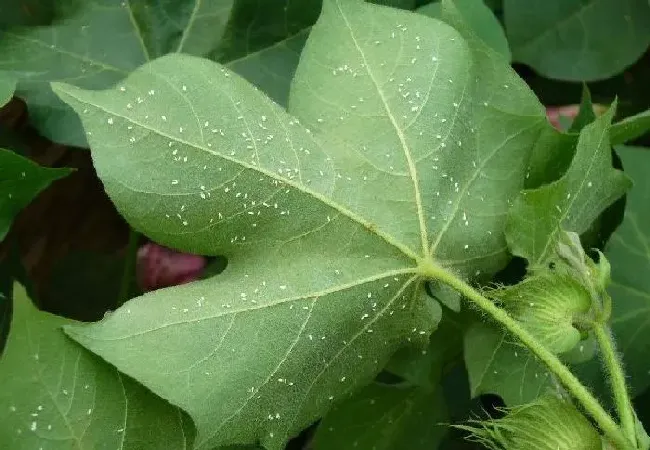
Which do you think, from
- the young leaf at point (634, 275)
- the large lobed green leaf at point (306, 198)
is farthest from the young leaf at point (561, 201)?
the young leaf at point (634, 275)

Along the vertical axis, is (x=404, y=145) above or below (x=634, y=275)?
above

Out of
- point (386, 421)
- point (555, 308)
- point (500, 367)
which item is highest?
point (555, 308)

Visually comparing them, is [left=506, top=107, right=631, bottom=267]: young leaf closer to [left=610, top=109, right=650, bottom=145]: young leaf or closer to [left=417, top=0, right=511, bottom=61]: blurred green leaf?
[left=610, top=109, right=650, bottom=145]: young leaf

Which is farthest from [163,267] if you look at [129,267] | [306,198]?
[306,198]

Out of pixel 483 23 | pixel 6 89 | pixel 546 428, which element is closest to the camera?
pixel 546 428

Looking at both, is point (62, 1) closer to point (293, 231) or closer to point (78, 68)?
point (78, 68)

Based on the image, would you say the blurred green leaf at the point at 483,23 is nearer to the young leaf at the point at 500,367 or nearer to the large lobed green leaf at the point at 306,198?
the large lobed green leaf at the point at 306,198

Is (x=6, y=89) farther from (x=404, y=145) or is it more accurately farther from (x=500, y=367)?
(x=500, y=367)

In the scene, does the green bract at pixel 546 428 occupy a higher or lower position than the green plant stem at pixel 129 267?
higher
